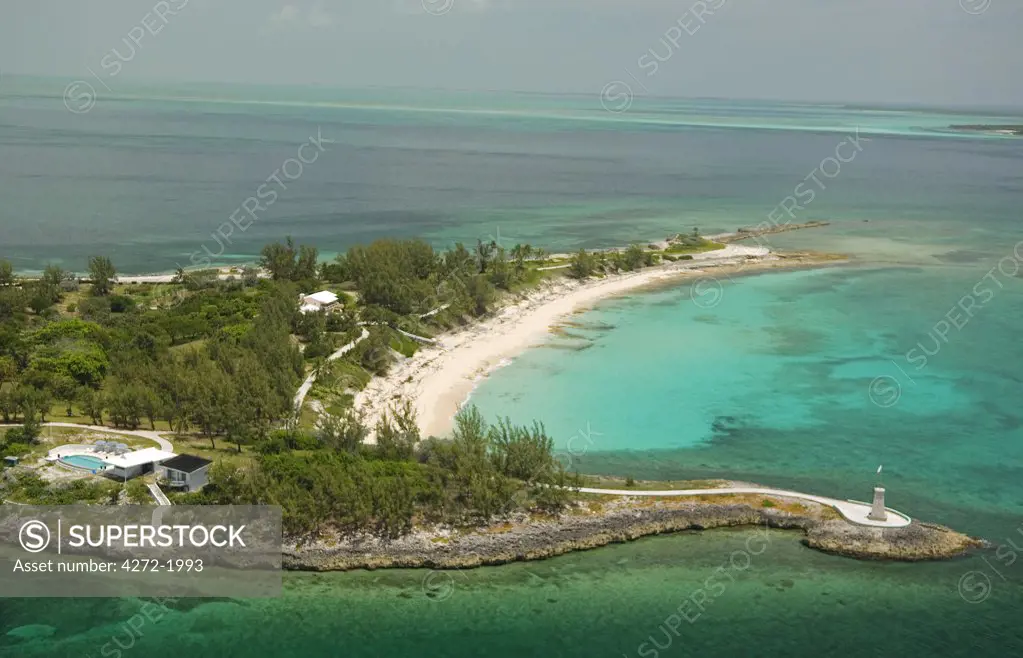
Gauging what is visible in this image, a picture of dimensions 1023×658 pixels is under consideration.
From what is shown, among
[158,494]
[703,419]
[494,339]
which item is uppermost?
[494,339]

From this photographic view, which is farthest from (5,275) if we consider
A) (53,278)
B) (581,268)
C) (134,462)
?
(581,268)

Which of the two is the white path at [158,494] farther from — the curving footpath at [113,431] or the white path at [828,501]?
the white path at [828,501]

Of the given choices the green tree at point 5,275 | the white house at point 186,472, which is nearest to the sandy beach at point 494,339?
the white house at point 186,472

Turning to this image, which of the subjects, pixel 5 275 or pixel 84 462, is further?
pixel 5 275

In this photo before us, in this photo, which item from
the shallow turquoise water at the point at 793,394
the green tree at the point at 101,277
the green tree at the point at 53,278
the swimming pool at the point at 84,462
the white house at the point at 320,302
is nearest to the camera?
the swimming pool at the point at 84,462

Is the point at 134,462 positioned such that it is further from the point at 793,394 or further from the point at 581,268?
the point at 581,268

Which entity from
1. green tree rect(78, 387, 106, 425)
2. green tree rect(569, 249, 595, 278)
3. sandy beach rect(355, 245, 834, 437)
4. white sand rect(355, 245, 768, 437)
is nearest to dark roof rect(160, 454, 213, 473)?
green tree rect(78, 387, 106, 425)

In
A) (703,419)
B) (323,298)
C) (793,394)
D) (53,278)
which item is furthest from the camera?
(53,278)

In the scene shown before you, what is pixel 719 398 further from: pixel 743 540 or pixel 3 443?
pixel 3 443
